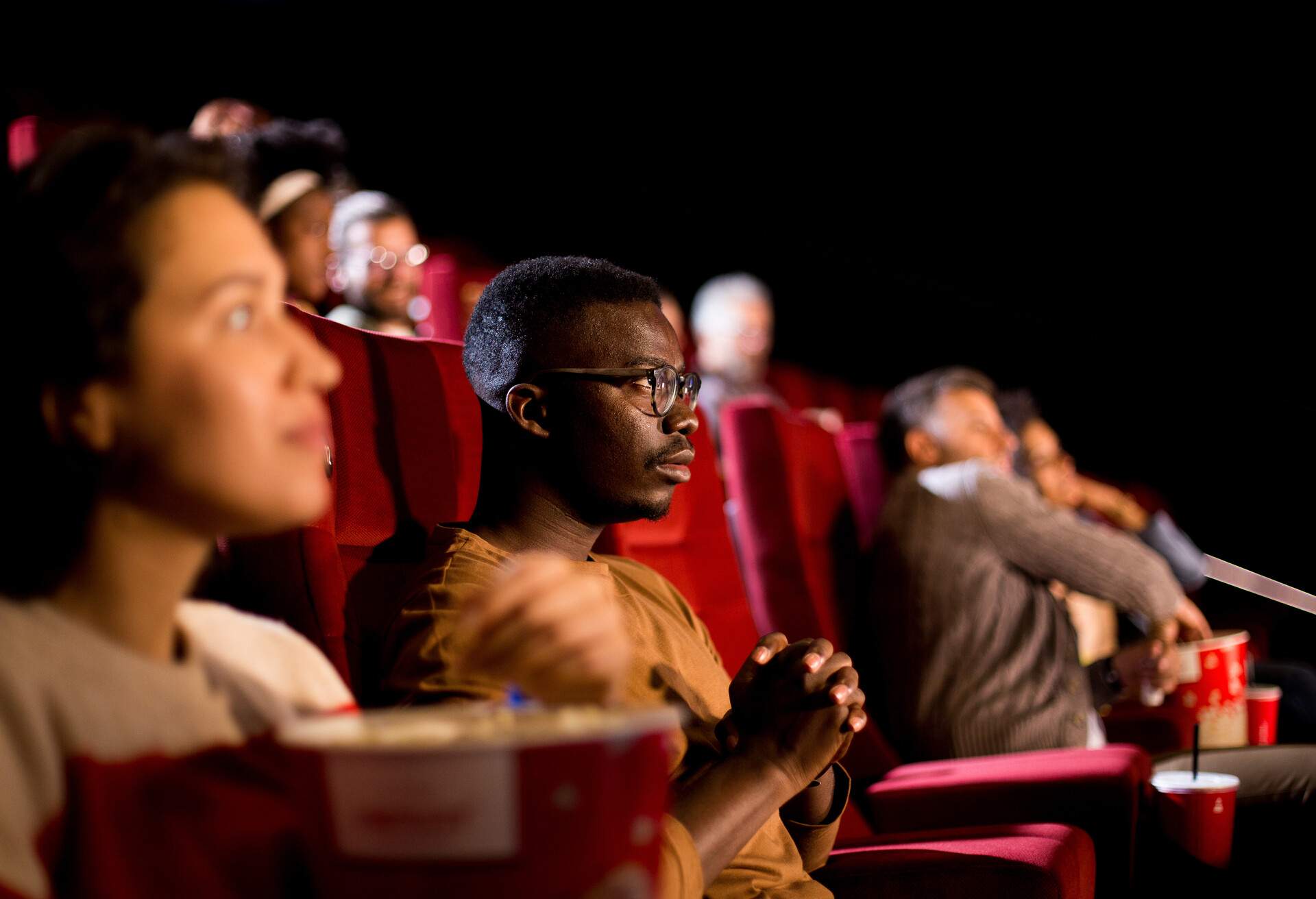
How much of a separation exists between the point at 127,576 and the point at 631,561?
540 mm

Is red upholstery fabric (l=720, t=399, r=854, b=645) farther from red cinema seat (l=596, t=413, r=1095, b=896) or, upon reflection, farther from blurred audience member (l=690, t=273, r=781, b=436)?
blurred audience member (l=690, t=273, r=781, b=436)

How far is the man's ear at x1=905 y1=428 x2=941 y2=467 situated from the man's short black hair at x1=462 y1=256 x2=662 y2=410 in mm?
900

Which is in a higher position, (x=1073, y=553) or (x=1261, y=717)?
(x=1073, y=553)

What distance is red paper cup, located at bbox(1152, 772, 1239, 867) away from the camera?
102 centimetres

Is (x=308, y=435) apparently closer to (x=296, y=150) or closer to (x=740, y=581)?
(x=740, y=581)

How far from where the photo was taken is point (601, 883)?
33cm

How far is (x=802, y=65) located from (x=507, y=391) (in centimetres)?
249

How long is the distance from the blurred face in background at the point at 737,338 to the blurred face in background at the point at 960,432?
1.94ft

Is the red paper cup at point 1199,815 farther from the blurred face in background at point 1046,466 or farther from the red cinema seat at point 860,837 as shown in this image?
the blurred face in background at point 1046,466

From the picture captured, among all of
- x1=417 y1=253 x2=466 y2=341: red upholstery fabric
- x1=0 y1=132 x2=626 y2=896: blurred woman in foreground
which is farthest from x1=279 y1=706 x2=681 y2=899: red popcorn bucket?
x1=417 y1=253 x2=466 y2=341: red upholstery fabric

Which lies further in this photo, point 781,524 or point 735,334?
point 735,334

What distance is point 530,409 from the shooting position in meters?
0.78

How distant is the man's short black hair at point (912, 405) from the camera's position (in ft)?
5.43

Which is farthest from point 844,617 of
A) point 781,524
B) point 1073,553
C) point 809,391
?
point 809,391
